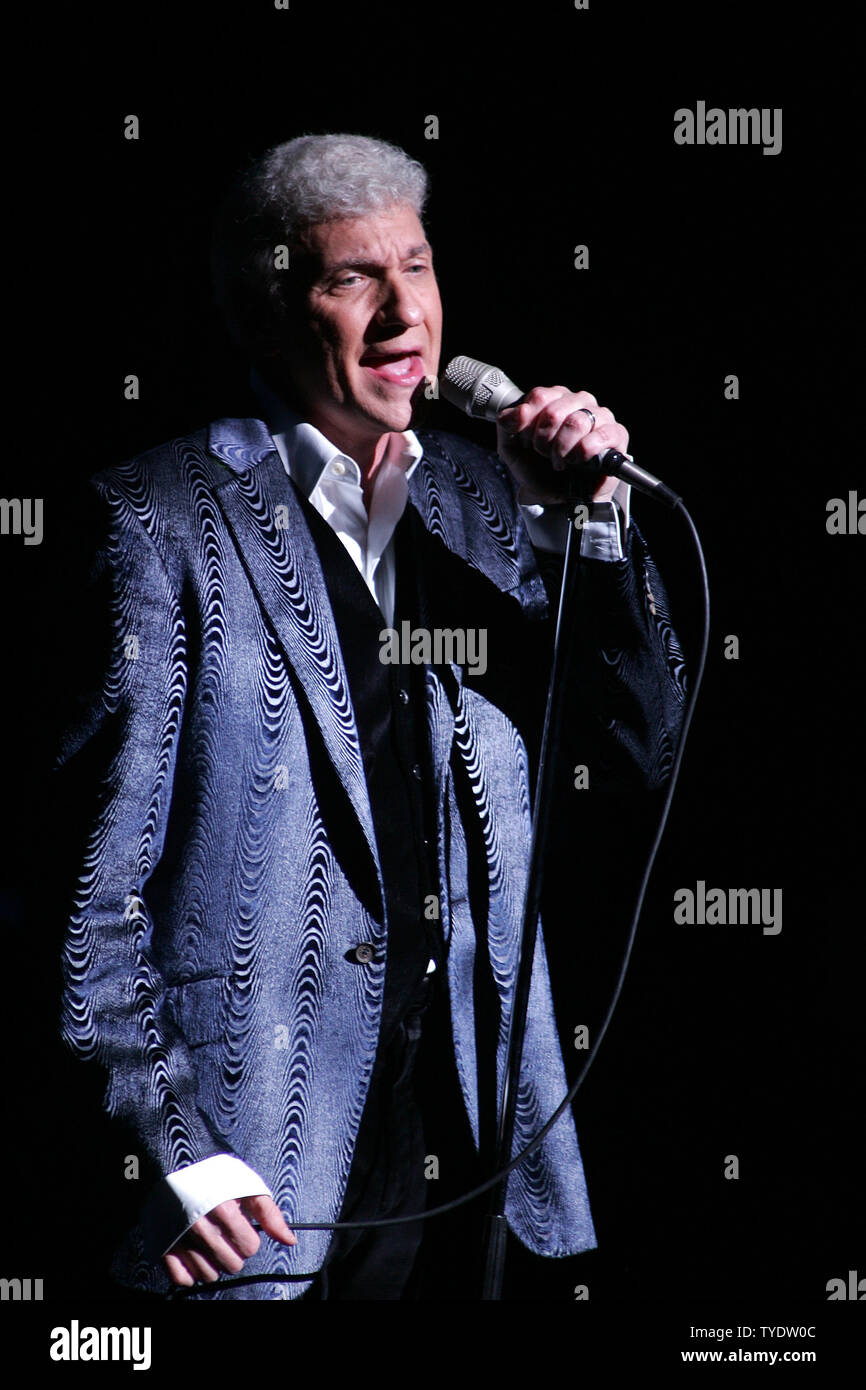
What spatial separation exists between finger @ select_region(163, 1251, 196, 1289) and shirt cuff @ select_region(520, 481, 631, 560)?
38.0 inches

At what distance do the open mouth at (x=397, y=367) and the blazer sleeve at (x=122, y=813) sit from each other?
391 mm

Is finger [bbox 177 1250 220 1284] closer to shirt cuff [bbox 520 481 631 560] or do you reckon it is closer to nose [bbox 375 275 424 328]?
shirt cuff [bbox 520 481 631 560]

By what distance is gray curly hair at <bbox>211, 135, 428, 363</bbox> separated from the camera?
6.03ft

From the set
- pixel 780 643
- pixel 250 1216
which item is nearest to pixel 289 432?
pixel 780 643

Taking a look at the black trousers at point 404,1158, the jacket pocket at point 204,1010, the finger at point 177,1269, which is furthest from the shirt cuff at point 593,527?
the finger at point 177,1269

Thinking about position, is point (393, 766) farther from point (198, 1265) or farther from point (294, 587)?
point (198, 1265)

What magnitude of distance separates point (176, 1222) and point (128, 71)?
1.65 metres

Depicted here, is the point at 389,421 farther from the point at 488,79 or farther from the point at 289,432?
the point at 488,79

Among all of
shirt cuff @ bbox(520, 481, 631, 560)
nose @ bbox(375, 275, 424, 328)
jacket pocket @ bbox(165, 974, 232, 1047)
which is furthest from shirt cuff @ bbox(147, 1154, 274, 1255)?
nose @ bbox(375, 275, 424, 328)

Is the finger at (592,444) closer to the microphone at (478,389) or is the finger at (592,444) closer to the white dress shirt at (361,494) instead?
the microphone at (478,389)

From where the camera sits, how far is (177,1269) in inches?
60.1

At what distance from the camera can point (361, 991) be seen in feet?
5.57

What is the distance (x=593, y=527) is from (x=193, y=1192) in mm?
941

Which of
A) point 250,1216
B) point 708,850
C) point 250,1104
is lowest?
point 250,1216
